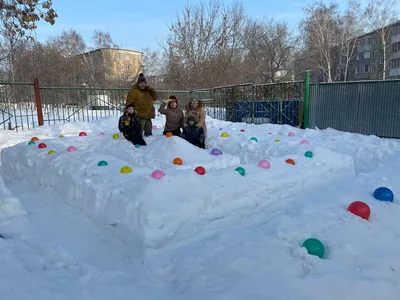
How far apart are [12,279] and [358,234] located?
294cm

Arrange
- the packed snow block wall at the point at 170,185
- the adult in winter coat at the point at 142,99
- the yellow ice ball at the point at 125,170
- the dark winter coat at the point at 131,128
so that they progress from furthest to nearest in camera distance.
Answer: the adult in winter coat at the point at 142,99
the dark winter coat at the point at 131,128
the yellow ice ball at the point at 125,170
the packed snow block wall at the point at 170,185

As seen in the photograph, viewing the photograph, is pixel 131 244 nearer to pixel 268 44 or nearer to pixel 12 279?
pixel 12 279

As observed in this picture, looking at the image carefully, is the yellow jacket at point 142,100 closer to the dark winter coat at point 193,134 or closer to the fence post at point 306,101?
the dark winter coat at point 193,134

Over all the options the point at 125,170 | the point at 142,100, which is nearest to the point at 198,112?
the point at 142,100

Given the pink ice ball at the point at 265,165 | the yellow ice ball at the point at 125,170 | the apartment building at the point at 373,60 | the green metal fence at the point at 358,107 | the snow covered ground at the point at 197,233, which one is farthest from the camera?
A: the apartment building at the point at 373,60

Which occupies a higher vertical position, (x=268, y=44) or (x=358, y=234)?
(x=268, y=44)

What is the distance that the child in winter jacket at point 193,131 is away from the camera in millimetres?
6980

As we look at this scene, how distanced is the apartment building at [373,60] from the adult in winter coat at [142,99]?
37.9 metres

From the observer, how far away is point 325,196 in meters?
4.11

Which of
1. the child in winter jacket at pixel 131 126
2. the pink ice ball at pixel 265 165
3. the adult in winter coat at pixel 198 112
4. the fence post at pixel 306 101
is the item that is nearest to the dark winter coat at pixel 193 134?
the adult in winter coat at pixel 198 112

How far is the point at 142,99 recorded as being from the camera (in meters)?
7.64

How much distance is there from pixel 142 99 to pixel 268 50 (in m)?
28.8

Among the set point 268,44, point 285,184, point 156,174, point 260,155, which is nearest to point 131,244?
point 156,174

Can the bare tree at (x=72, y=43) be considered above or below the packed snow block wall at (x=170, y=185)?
above
